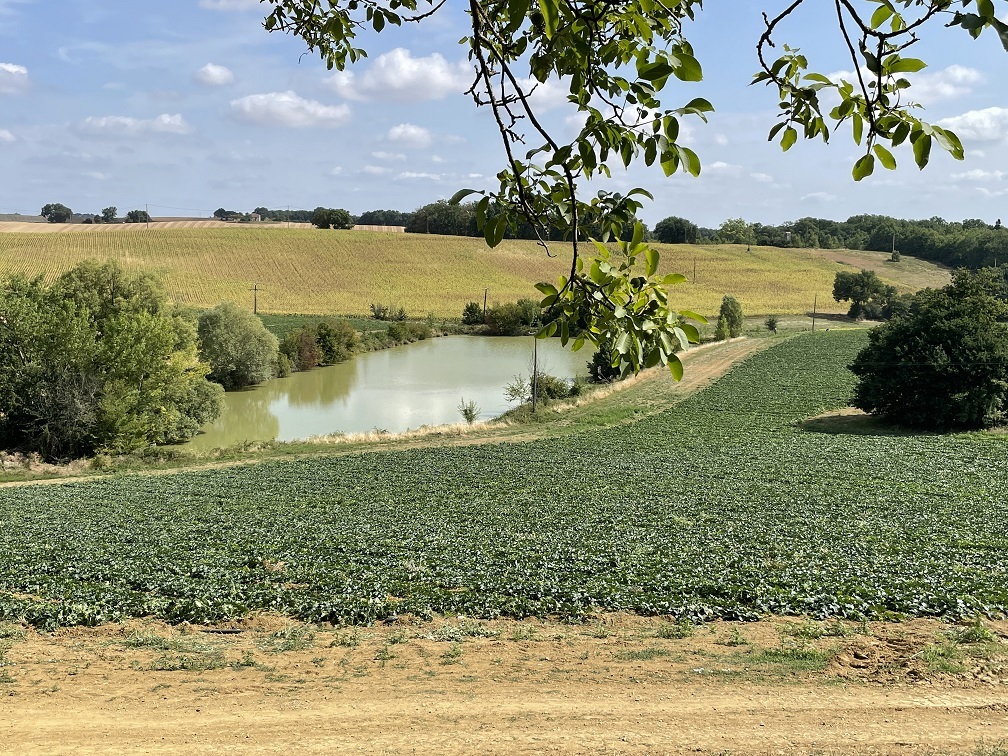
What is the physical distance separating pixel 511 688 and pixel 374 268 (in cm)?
10186

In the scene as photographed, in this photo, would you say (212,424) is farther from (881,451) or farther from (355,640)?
(355,640)

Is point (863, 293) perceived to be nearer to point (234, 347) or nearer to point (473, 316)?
point (473, 316)

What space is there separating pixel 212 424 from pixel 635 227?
149 ft

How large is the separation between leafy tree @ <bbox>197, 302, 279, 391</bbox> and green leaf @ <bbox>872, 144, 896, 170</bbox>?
185ft

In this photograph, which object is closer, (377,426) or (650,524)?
(650,524)

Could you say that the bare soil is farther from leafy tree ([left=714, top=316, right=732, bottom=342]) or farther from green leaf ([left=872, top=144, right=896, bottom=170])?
leafy tree ([left=714, top=316, right=732, bottom=342])

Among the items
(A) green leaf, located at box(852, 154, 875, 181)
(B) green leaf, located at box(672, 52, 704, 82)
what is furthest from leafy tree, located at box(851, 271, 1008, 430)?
(B) green leaf, located at box(672, 52, 704, 82)

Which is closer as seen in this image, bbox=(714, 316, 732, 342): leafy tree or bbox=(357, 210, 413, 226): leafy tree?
bbox=(714, 316, 732, 342): leafy tree

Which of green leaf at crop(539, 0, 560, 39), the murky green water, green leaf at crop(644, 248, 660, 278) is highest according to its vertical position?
green leaf at crop(539, 0, 560, 39)

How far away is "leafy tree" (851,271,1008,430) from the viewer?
33.7 m

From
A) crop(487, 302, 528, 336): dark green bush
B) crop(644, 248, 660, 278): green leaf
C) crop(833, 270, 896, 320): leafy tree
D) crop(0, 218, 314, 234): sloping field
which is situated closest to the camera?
crop(644, 248, 660, 278): green leaf

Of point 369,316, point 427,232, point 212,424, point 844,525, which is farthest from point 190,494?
point 427,232

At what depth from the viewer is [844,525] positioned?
16.0 metres

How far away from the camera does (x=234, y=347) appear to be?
182 ft
